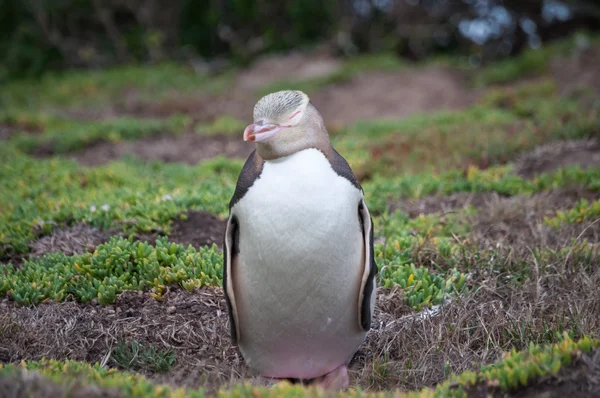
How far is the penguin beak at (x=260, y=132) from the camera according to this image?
2.91m

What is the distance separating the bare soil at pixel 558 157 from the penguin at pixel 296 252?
12.7 ft

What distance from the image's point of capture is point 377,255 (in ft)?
14.8

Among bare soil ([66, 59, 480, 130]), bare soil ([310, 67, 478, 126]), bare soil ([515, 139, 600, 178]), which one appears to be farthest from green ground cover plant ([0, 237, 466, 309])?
bare soil ([310, 67, 478, 126])

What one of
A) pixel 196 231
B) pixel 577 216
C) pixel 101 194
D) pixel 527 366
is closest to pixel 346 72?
pixel 101 194

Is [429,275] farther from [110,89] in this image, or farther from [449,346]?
[110,89]

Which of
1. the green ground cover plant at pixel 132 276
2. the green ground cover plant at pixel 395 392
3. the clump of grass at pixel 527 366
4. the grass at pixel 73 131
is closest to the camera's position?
the green ground cover plant at pixel 395 392

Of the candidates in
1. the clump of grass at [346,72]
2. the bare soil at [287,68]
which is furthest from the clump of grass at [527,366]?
the bare soil at [287,68]

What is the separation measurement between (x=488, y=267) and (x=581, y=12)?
1147 centimetres

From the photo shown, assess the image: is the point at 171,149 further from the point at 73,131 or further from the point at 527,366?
the point at 527,366

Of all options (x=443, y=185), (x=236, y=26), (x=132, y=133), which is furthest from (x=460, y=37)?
(x=443, y=185)

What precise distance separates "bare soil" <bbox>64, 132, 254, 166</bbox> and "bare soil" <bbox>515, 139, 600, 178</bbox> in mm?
3437

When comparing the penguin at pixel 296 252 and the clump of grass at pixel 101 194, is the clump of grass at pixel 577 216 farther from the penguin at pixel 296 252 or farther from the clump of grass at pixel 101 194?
the clump of grass at pixel 101 194

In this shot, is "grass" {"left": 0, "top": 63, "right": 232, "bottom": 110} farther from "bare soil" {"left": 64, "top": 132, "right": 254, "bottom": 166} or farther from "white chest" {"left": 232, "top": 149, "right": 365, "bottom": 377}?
"white chest" {"left": 232, "top": 149, "right": 365, "bottom": 377}

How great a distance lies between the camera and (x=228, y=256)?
10.4ft
